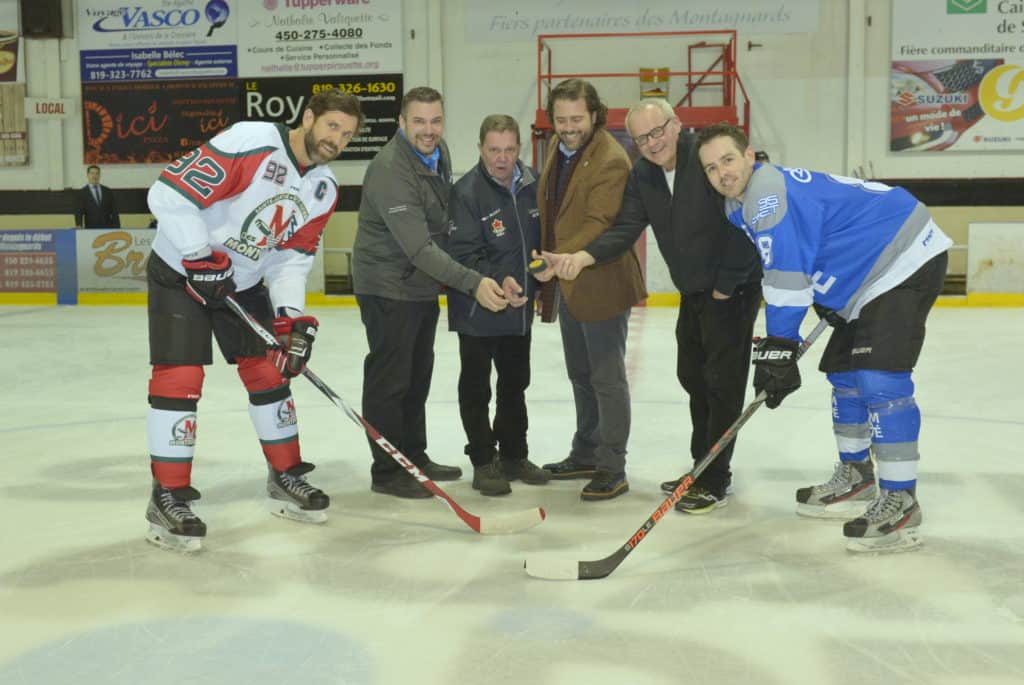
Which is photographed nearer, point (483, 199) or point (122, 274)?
point (483, 199)

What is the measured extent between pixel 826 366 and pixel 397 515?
4.28ft

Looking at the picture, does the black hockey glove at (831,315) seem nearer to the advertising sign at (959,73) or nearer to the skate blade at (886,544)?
the skate blade at (886,544)

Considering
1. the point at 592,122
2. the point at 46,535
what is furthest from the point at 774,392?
the point at 46,535

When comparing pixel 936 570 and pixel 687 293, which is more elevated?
pixel 687 293

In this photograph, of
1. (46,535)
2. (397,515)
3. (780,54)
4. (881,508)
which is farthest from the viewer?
(780,54)

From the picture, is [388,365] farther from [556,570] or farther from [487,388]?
[556,570]

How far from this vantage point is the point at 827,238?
111 inches

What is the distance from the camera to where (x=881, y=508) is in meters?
2.91

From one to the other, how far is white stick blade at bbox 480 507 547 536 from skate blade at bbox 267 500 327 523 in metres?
0.48

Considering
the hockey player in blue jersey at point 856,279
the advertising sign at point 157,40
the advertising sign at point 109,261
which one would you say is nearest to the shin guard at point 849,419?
the hockey player in blue jersey at point 856,279

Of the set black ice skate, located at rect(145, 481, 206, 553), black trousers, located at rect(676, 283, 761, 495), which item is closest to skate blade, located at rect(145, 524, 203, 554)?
black ice skate, located at rect(145, 481, 206, 553)

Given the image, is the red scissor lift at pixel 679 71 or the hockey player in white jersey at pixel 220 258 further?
the red scissor lift at pixel 679 71

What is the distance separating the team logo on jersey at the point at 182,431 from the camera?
2966mm

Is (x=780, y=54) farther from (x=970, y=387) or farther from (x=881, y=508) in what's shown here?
(x=881, y=508)
